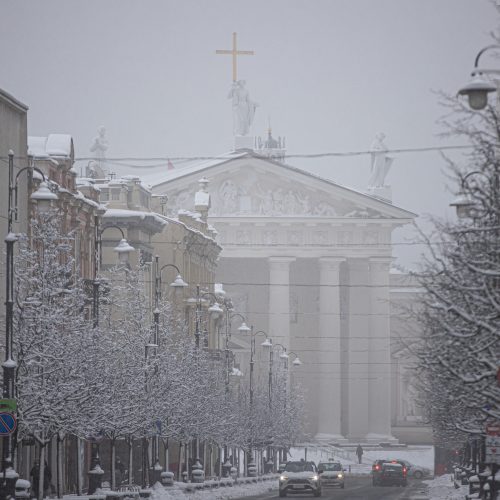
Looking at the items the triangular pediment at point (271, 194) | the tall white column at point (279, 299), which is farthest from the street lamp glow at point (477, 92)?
the tall white column at point (279, 299)

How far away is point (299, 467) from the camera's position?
74438mm

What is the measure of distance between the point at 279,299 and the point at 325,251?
20.5ft

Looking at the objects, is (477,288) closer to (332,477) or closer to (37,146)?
(37,146)

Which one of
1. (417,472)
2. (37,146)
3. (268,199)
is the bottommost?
(417,472)

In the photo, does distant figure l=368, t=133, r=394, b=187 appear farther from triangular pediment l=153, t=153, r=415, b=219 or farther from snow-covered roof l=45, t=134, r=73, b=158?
snow-covered roof l=45, t=134, r=73, b=158

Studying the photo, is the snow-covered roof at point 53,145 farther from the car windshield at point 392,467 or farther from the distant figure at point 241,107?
the distant figure at point 241,107

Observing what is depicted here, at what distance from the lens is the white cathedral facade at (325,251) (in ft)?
509

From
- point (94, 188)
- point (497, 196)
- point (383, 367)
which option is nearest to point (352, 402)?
point (383, 367)

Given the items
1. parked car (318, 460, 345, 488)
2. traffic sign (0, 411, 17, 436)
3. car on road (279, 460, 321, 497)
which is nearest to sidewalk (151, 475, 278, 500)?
car on road (279, 460, 321, 497)

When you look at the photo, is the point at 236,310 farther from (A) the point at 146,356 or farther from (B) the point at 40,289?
(B) the point at 40,289

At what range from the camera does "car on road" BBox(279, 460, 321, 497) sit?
71750 millimetres

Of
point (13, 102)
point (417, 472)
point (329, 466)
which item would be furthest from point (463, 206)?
point (417, 472)

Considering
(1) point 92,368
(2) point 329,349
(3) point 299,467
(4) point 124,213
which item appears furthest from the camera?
(2) point 329,349

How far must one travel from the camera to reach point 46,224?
51625mm
